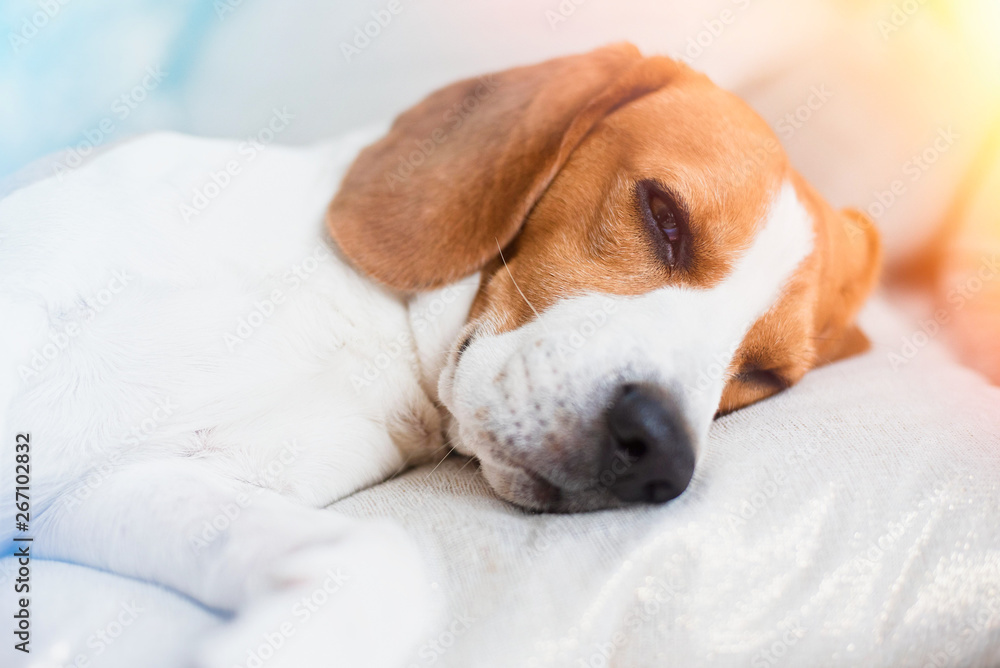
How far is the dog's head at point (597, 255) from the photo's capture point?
1140 mm

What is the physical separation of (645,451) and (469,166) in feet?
2.48

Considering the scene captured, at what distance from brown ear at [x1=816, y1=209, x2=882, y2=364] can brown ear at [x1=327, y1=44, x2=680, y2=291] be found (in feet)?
2.15

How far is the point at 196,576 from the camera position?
105 centimetres

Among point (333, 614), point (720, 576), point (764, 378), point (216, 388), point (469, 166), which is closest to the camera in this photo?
point (333, 614)

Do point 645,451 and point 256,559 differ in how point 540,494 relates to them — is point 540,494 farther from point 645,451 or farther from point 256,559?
point 256,559

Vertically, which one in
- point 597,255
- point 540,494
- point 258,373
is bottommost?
point 540,494

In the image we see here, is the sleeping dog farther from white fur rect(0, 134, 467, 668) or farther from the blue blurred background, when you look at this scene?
the blue blurred background

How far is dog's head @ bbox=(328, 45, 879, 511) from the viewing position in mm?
1140

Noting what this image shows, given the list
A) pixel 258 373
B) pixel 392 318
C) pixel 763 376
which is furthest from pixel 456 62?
pixel 763 376

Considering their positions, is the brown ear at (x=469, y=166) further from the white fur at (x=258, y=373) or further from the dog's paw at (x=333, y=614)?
the dog's paw at (x=333, y=614)

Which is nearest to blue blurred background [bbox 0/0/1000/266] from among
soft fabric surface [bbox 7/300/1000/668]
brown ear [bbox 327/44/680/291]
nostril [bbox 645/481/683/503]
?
brown ear [bbox 327/44/680/291]

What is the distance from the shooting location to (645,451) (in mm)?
1091

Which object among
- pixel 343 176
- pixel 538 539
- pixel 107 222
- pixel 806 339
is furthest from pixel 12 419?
pixel 806 339

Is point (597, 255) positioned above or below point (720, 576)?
above
